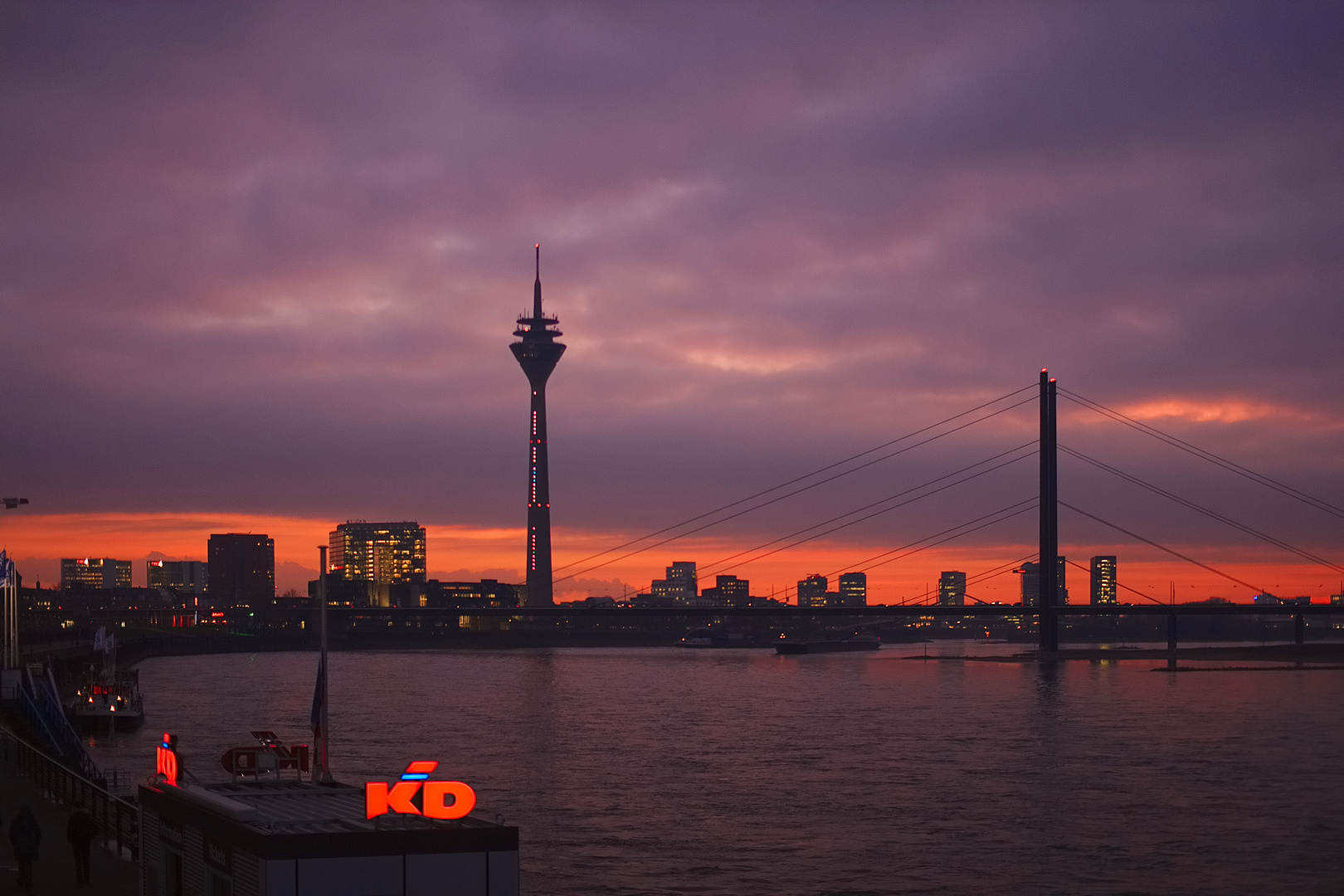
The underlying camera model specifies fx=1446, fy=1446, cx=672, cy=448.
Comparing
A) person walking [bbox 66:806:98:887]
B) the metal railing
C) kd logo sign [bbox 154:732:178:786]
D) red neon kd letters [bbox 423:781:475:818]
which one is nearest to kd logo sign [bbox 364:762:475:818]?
red neon kd letters [bbox 423:781:475:818]

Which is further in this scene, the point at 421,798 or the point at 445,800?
the point at 445,800

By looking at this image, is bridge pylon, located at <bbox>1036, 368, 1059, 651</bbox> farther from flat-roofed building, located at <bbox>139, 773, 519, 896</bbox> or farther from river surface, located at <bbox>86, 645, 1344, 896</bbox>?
flat-roofed building, located at <bbox>139, 773, 519, 896</bbox>

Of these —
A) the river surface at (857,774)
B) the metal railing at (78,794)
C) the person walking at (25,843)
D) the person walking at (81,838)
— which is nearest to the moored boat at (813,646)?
the river surface at (857,774)

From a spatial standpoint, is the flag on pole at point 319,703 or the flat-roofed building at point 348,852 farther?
the flag on pole at point 319,703

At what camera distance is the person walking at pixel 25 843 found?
17.5 meters

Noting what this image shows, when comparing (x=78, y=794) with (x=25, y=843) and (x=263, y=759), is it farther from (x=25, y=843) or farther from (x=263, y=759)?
(x=263, y=759)

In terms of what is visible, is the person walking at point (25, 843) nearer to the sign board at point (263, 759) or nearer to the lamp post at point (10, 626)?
the sign board at point (263, 759)

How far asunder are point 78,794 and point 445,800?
59.2 ft

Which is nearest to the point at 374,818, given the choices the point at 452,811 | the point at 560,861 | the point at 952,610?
the point at 452,811

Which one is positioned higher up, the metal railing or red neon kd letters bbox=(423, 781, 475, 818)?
red neon kd letters bbox=(423, 781, 475, 818)

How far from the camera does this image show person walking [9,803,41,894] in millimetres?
17547

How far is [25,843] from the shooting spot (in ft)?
57.5

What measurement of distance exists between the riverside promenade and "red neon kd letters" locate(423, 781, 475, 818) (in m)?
7.94

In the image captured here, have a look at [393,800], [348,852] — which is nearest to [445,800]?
[393,800]
